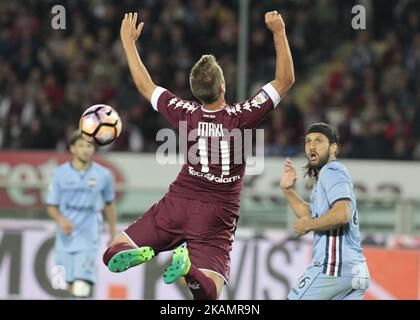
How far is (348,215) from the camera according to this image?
6449mm

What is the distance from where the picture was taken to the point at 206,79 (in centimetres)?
665

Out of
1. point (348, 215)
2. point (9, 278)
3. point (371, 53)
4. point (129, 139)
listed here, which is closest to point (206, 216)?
point (348, 215)

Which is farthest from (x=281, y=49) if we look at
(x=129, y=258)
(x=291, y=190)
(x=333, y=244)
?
(x=129, y=258)

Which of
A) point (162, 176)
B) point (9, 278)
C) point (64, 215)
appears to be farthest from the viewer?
point (162, 176)

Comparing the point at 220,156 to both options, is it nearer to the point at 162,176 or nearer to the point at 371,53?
the point at 162,176

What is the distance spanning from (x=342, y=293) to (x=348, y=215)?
525mm

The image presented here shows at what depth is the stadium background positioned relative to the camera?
11195 millimetres

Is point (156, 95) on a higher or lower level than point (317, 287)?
higher

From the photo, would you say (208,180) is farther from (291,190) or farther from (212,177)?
(291,190)

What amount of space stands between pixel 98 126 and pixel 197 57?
8.68 meters

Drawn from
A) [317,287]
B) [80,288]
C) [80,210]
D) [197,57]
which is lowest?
[80,288]

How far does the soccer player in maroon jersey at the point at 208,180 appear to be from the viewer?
6715 mm

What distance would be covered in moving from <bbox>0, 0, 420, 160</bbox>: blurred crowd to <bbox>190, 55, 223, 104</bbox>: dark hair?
26.0 feet

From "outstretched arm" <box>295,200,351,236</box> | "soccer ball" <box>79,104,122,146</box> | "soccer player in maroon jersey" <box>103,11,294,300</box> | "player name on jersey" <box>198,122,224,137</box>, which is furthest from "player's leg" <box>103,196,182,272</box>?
"soccer ball" <box>79,104,122,146</box>
